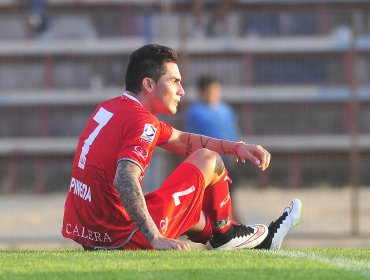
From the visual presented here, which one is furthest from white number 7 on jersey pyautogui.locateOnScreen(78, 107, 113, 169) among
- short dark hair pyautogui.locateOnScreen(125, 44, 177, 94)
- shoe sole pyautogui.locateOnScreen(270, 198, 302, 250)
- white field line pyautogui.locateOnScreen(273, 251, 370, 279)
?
shoe sole pyautogui.locateOnScreen(270, 198, 302, 250)

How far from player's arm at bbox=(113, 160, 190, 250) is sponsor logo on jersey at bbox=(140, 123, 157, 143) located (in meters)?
0.29

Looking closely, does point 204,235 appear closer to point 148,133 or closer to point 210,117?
point 148,133

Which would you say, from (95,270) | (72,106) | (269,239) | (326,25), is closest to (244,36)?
(326,25)

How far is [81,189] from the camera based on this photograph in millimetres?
7070

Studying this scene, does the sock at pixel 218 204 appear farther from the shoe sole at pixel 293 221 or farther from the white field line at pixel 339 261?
the white field line at pixel 339 261

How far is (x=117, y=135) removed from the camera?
22.6ft

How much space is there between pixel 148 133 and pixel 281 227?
1379 mm

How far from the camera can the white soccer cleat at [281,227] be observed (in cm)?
771

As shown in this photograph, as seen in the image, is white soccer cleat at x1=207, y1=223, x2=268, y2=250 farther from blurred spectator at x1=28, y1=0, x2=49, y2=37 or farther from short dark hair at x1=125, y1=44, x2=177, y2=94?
blurred spectator at x1=28, y1=0, x2=49, y2=37

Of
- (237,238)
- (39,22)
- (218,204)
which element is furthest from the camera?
(39,22)

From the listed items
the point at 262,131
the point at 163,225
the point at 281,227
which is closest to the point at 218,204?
the point at 163,225

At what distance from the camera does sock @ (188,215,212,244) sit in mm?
7406

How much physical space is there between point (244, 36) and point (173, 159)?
15.0 meters

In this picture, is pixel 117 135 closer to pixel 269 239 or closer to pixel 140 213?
pixel 140 213
